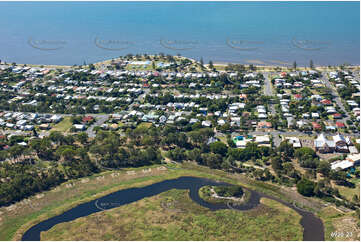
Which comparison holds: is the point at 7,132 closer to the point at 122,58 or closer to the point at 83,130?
the point at 83,130

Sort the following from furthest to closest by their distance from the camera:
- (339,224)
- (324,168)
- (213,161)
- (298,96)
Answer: (298,96) < (213,161) < (324,168) < (339,224)

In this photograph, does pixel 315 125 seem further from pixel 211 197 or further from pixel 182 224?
pixel 182 224

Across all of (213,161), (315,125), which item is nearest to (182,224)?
(213,161)

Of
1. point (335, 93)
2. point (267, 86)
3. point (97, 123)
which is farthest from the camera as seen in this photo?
point (267, 86)

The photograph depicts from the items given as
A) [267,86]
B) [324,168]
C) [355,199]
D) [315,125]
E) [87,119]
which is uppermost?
[267,86]

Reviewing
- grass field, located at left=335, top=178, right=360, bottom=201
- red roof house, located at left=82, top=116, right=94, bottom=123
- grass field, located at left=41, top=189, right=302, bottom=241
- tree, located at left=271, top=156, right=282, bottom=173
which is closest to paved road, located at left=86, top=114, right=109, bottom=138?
red roof house, located at left=82, top=116, right=94, bottom=123

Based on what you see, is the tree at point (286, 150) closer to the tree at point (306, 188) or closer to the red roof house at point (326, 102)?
the tree at point (306, 188)
